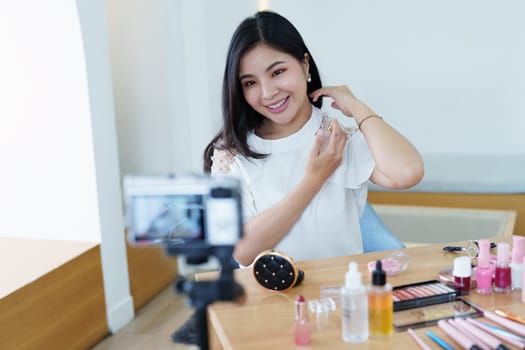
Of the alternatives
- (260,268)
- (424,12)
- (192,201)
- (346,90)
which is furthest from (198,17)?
(192,201)

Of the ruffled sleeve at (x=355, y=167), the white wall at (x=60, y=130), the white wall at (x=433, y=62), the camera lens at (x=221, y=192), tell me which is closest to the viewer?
the camera lens at (x=221, y=192)

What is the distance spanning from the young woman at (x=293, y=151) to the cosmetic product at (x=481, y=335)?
0.45 m

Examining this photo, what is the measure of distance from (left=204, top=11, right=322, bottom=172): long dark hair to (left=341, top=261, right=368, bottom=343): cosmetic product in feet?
2.16

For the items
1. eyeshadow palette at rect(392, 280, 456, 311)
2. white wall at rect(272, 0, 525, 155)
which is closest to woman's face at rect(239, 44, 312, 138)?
eyeshadow palette at rect(392, 280, 456, 311)

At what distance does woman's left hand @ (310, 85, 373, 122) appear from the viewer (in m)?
1.34

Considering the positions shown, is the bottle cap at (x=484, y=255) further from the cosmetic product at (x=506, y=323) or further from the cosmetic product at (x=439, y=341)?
the cosmetic product at (x=439, y=341)

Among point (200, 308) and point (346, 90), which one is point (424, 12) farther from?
point (200, 308)

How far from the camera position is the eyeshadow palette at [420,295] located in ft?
3.04

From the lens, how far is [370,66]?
105 inches

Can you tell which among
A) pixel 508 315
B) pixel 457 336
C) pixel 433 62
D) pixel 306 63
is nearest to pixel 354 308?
pixel 457 336

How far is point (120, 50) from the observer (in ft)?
8.83

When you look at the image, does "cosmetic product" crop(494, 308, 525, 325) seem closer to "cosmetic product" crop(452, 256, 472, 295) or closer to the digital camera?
"cosmetic product" crop(452, 256, 472, 295)

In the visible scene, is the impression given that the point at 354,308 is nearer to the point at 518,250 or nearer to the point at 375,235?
the point at 518,250

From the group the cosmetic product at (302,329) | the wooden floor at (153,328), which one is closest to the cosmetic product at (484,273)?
the cosmetic product at (302,329)
